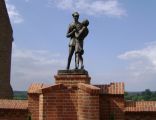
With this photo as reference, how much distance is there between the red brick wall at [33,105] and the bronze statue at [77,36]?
4.71ft

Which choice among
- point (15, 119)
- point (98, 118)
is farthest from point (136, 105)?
point (15, 119)

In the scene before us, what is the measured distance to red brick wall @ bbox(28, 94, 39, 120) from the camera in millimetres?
12172

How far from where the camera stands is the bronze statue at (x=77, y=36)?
1260 centimetres

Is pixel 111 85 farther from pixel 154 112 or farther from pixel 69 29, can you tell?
pixel 69 29

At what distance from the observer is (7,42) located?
3275 cm

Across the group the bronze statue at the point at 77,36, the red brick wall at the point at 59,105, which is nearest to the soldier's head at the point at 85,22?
the bronze statue at the point at 77,36

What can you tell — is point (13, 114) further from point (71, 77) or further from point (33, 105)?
point (71, 77)

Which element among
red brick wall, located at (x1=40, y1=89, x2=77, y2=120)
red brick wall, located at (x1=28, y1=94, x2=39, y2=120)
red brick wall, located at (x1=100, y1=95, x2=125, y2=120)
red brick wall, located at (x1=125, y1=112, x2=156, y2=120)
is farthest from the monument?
red brick wall, located at (x1=125, y1=112, x2=156, y2=120)

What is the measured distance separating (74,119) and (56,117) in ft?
1.86

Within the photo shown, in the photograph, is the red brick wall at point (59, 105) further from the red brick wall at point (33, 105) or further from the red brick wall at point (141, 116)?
the red brick wall at point (141, 116)

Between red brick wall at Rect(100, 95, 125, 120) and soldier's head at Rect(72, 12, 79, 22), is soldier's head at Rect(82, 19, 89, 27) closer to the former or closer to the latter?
soldier's head at Rect(72, 12, 79, 22)

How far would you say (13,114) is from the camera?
12.3 meters

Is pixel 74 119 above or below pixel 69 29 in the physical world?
below

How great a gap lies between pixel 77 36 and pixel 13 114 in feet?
10.8
